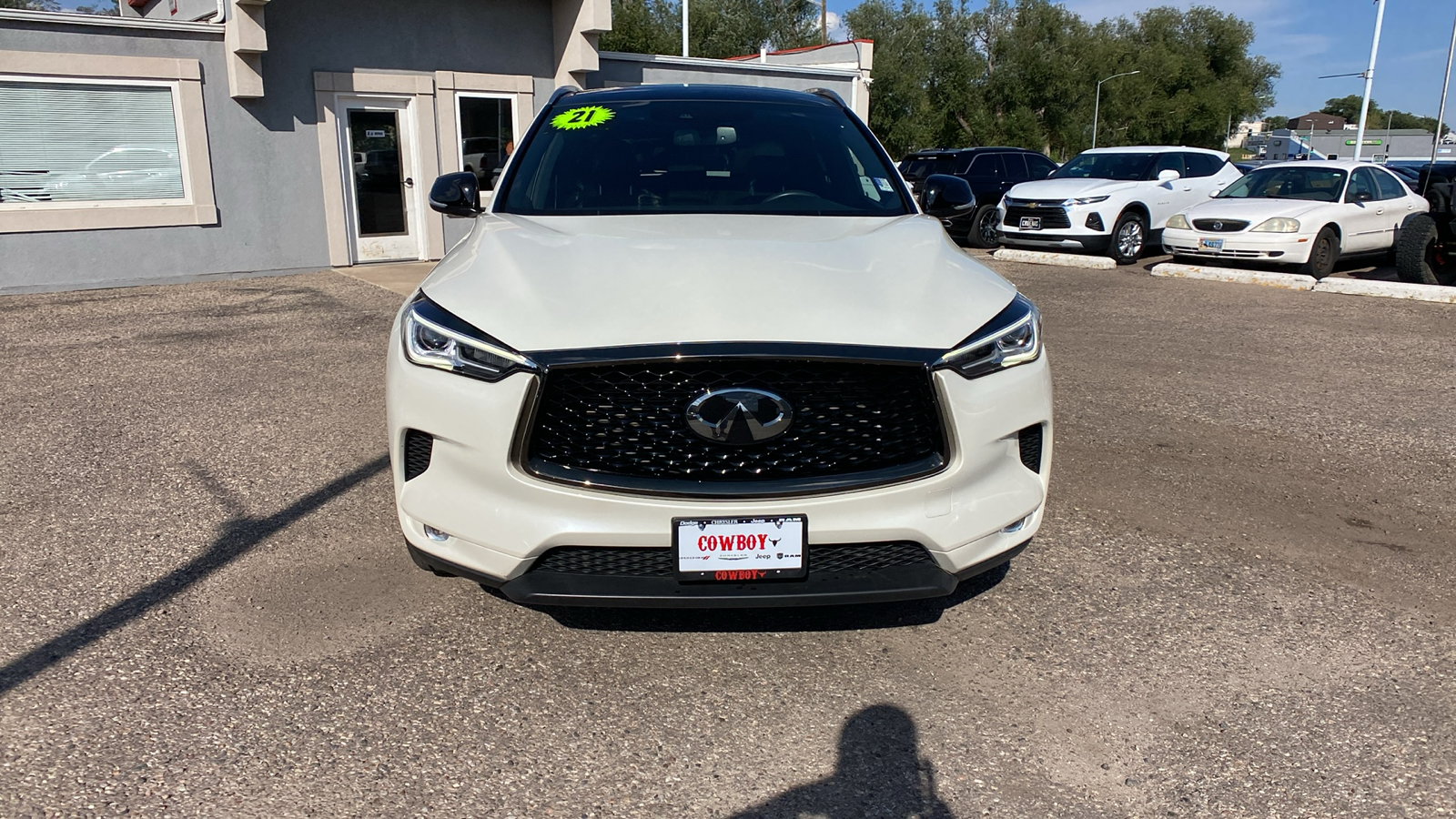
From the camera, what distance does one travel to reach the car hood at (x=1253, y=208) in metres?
12.6

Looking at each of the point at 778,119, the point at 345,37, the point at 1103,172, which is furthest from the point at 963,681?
the point at 1103,172

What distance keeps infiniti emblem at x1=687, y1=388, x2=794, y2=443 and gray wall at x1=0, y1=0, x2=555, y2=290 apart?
467 inches

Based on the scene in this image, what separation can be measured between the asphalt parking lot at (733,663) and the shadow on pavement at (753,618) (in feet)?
0.04

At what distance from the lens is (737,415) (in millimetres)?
2592

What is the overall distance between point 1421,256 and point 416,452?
40.4 ft

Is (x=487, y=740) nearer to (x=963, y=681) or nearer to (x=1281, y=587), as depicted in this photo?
(x=963, y=681)

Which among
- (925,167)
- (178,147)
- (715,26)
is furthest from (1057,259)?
(715,26)

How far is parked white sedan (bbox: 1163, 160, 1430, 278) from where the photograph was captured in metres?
12.5

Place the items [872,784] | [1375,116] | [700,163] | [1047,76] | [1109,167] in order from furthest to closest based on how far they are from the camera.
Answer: [1375,116]
[1047,76]
[1109,167]
[700,163]
[872,784]

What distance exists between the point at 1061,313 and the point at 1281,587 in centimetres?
672

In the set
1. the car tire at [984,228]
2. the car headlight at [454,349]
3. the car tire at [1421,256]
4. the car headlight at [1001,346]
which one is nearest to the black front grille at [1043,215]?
the car tire at [984,228]

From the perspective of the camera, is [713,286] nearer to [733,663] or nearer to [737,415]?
[737,415]

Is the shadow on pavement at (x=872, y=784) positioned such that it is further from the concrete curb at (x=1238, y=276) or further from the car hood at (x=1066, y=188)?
the car hood at (x=1066, y=188)

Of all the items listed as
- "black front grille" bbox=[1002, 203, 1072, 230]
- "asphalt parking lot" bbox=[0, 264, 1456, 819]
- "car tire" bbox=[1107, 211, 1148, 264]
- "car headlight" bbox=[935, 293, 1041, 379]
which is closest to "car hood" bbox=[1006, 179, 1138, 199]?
"black front grille" bbox=[1002, 203, 1072, 230]
